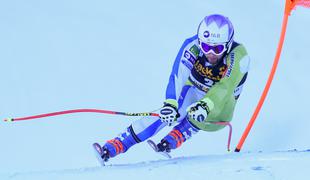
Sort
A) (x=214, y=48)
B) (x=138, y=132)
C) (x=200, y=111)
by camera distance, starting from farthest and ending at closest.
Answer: (x=138, y=132) < (x=214, y=48) < (x=200, y=111)

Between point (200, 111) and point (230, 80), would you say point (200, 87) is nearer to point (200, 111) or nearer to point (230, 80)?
point (230, 80)

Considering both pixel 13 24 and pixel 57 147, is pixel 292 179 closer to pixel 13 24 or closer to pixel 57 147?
pixel 57 147

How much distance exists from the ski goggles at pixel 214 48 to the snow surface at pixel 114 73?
0.77 metres

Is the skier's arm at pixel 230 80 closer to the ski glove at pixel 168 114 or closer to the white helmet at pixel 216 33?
the white helmet at pixel 216 33

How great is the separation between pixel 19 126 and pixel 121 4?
2136 mm

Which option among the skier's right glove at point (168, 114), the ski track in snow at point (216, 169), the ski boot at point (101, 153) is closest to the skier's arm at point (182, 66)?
the skier's right glove at point (168, 114)

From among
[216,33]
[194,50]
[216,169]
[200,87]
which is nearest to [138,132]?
[200,87]

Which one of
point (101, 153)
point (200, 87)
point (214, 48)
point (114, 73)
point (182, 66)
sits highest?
point (214, 48)

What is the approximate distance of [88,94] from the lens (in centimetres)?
479

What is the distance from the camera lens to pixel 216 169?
2.21 metres

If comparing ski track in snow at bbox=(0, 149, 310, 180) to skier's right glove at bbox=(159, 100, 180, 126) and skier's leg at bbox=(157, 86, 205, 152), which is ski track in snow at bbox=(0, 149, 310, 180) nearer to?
skier's right glove at bbox=(159, 100, 180, 126)

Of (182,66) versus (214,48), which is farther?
(182,66)

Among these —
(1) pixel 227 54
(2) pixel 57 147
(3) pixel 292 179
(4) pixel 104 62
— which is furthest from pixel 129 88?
(3) pixel 292 179

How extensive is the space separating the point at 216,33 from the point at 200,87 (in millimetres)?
422
